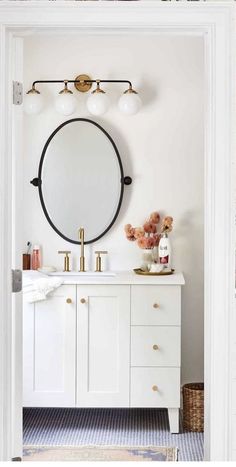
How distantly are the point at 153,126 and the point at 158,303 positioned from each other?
3.69 feet

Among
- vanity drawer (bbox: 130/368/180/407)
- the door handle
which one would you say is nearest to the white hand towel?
vanity drawer (bbox: 130/368/180/407)

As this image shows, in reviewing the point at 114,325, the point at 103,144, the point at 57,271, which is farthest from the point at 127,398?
the point at 103,144

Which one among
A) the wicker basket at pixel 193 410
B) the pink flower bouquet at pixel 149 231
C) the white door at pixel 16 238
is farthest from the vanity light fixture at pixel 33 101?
the wicker basket at pixel 193 410

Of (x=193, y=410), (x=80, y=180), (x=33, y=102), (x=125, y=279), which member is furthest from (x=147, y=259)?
(x=33, y=102)

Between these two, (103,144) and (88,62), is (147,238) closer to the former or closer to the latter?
(103,144)

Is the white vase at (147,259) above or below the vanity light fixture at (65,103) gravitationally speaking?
below

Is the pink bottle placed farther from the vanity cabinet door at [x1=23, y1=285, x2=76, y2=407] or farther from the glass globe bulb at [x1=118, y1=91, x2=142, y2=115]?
the glass globe bulb at [x1=118, y1=91, x2=142, y2=115]

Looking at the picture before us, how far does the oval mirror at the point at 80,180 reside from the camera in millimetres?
4203

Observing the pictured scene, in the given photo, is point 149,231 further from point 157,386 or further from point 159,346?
point 157,386

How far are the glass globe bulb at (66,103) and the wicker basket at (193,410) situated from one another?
1.78m

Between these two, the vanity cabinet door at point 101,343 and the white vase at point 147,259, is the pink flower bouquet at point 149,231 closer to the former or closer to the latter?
the white vase at point 147,259

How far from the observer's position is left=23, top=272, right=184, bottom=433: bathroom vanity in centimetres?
380

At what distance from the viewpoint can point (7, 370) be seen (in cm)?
236

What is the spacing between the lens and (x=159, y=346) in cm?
379
